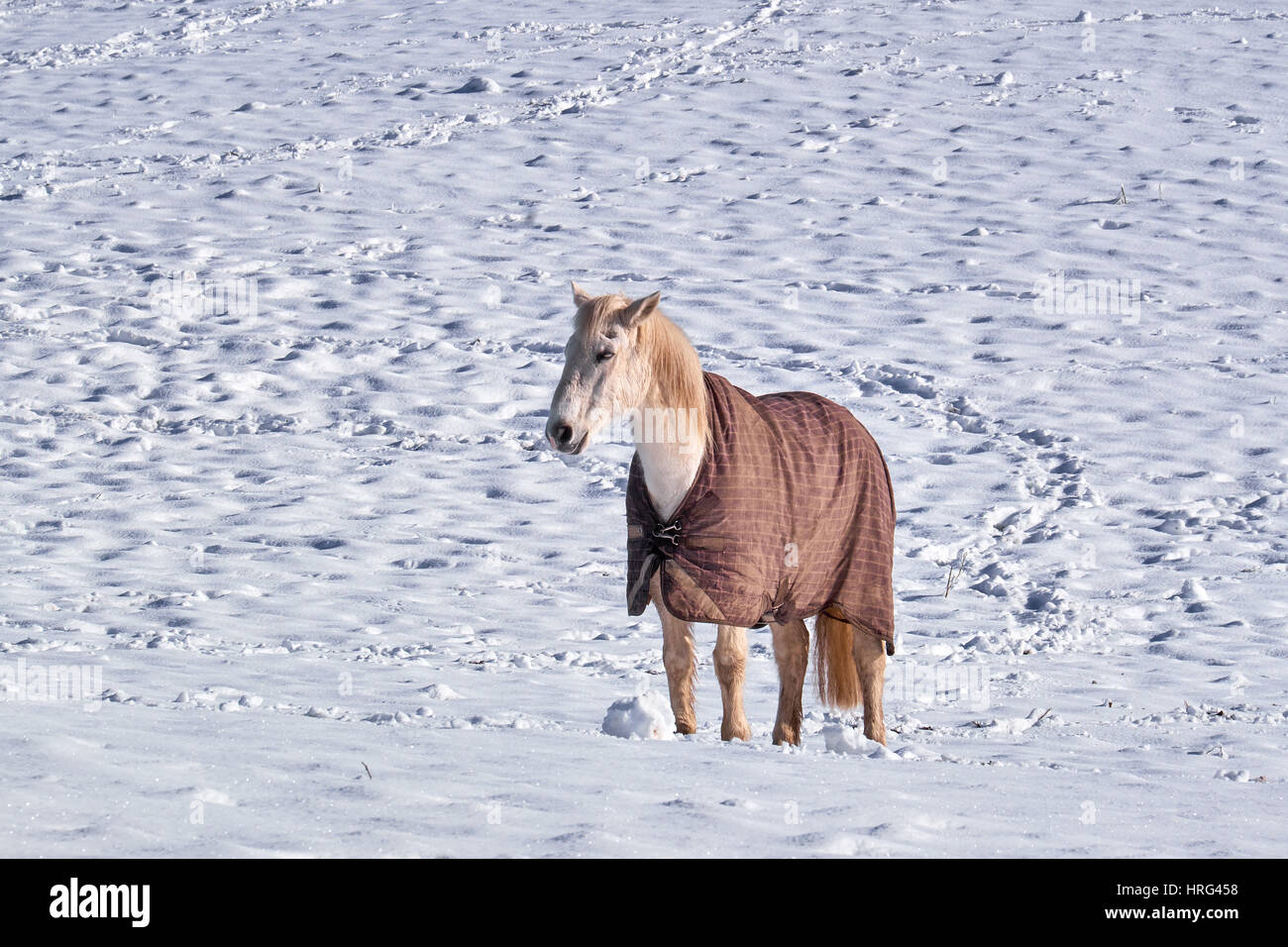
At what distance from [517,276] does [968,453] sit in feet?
15.9

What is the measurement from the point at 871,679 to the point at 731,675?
Result: 678 millimetres

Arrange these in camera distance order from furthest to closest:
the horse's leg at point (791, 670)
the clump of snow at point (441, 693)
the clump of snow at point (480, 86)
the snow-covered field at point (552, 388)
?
the clump of snow at point (480, 86), the clump of snow at point (441, 693), the horse's leg at point (791, 670), the snow-covered field at point (552, 388)

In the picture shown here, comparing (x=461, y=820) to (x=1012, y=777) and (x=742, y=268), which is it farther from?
(x=742, y=268)

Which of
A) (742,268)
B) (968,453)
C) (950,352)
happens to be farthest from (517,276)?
(968,453)

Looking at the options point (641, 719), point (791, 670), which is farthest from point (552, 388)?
point (641, 719)

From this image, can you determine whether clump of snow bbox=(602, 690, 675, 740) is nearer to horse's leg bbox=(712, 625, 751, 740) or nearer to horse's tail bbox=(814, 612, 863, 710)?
horse's leg bbox=(712, 625, 751, 740)

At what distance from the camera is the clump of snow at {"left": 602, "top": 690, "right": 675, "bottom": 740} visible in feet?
14.8

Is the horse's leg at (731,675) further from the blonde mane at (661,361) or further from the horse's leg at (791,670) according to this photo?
the blonde mane at (661,361)

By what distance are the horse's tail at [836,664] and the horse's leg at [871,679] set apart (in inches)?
3.7

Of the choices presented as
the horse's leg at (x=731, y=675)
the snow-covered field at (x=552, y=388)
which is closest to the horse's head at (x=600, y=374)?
the horse's leg at (x=731, y=675)

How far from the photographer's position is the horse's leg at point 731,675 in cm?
471

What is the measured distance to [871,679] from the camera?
16.7 feet

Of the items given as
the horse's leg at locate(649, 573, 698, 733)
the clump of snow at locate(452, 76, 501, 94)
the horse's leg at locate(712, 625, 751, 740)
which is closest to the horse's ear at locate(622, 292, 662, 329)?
the horse's leg at locate(649, 573, 698, 733)

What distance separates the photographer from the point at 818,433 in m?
5.00
